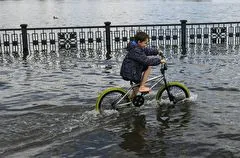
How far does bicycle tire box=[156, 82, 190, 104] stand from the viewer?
9578 mm

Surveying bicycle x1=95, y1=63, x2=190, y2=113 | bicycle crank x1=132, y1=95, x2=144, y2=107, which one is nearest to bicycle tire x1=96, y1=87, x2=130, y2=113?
bicycle x1=95, y1=63, x2=190, y2=113

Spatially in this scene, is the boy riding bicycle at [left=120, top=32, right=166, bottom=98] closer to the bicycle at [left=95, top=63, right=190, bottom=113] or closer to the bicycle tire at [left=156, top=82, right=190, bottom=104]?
the bicycle at [left=95, top=63, right=190, bottom=113]

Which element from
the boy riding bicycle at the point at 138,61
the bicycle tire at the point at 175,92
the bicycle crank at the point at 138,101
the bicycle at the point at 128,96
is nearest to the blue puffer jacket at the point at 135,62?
the boy riding bicycle at the point at 138,61

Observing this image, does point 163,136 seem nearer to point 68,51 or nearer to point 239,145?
point 239,145

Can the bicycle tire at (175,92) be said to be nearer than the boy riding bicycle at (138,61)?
No

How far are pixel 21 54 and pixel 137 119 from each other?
13.7 meters

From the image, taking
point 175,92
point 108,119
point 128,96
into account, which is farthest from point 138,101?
point 175,92

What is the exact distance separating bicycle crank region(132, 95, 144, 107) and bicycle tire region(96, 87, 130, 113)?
13.0 inches

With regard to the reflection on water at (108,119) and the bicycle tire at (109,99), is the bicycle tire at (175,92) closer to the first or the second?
the reflection on water at (108,119)

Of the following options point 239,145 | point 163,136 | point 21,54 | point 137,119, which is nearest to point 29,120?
point 137,119

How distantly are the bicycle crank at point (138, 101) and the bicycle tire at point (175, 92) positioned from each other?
0.65 meters

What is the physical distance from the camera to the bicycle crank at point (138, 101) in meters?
9.20

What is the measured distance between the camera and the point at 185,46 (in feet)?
74.0

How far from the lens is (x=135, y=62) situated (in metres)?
8.91
